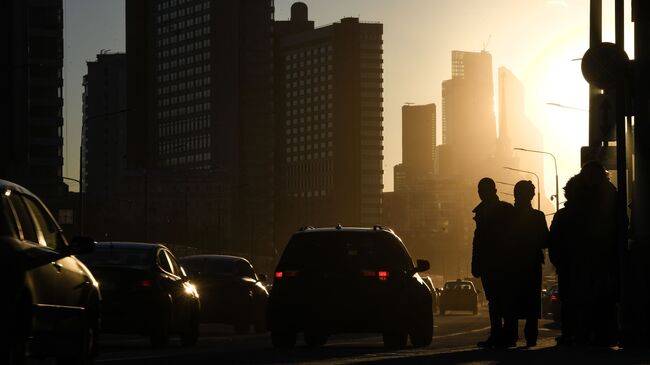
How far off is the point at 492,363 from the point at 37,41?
473 feet

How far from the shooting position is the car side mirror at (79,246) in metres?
12.6

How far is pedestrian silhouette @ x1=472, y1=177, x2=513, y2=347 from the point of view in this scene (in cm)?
1739

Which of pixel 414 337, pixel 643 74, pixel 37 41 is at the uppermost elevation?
pixel 37 41

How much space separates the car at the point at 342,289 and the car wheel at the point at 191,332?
10.6ft

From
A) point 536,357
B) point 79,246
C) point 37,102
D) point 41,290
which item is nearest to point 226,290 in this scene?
point 536,357

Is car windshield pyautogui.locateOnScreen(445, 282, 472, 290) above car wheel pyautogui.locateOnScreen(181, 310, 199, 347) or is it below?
below

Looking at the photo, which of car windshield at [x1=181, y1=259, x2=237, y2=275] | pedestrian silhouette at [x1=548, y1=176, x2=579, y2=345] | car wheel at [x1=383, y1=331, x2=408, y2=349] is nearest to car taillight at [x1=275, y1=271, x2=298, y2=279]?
car wheel at [x1=383, y1=331, x2=408, y2=349]

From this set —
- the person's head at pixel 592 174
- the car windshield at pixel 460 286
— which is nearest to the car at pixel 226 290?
the person's head at pixel 592 174

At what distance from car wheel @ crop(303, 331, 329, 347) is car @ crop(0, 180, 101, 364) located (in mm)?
6451

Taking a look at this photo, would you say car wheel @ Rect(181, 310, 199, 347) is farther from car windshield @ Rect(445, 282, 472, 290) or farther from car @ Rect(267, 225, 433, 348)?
car windshield @ Rect(445, 282, 472, 290)

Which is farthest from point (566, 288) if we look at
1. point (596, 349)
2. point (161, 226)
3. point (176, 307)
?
point (161, 226)

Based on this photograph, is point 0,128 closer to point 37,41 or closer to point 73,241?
point 37,41

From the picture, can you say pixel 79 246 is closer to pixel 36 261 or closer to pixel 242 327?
pixel 36 261

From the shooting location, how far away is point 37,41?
506ft
